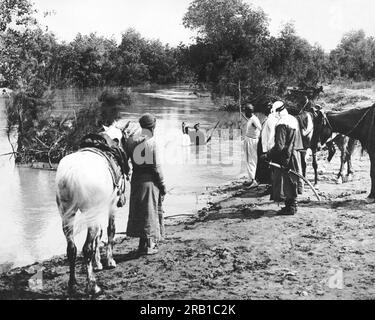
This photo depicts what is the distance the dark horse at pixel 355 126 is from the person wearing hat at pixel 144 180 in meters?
4.29

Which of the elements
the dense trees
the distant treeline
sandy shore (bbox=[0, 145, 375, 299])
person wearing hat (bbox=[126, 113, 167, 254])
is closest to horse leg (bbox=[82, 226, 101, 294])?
sandy shore (bbox=[0, 145, 375, 299])

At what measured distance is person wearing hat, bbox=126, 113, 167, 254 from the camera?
243 inches

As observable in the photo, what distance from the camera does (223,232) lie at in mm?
7434

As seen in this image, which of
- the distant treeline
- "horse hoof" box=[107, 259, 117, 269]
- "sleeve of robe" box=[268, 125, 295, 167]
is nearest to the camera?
"horse hoof" box=[107, 259, 117, 269]

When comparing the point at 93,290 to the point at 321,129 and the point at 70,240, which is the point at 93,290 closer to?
the point at 70,240

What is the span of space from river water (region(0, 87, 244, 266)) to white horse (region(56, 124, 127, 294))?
2.67 metres

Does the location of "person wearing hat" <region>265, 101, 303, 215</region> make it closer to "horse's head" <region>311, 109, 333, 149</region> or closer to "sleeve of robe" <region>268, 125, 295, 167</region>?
"sleeve of robe" <region>268, 125, 295, 167</region>

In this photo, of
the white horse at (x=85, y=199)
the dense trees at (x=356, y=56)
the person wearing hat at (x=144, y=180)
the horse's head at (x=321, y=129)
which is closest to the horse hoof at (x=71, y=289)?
the white horse at (x=85, y=199)

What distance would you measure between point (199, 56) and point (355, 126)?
49.2 ft

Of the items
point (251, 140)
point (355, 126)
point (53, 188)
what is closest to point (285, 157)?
point (355, 126)

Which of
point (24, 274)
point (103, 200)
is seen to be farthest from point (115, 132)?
point (24, 274)

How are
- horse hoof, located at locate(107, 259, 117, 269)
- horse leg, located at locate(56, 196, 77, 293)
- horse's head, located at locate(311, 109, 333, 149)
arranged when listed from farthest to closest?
horse's head, located at locate(311, 109, 333, 149)
horse hoof, located at locate(107, 259, 117, 269)
horse leg, located at locate(56, 196, 77, 293)

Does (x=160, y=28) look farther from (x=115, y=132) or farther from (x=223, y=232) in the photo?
(x=223, y=232)

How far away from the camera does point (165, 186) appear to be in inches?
265
